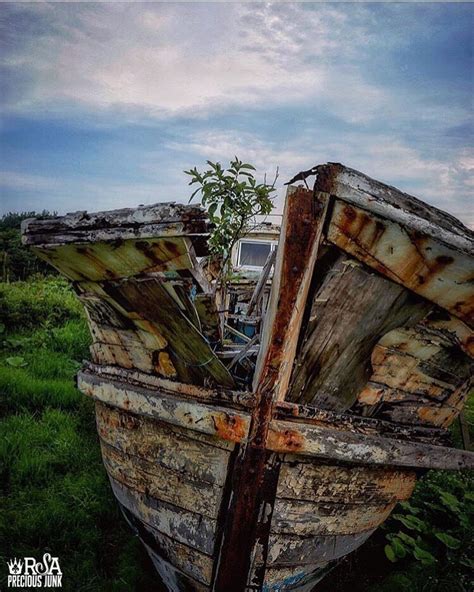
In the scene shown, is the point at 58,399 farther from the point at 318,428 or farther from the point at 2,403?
the point at 318,428

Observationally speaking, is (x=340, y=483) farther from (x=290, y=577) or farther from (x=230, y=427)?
(x=230, y=427)

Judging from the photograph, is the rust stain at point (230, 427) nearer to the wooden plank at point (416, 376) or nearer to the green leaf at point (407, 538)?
the wooden plank at point (416, 376)

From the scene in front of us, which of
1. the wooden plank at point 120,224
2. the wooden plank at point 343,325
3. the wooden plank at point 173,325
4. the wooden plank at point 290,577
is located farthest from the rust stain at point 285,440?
the wooden plank at point 120,224

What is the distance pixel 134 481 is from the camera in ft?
7.71

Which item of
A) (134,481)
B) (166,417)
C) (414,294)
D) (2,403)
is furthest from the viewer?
(2,403)

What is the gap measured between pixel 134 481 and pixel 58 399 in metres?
3.05

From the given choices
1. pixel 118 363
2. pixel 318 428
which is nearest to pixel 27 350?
pixel 118 363

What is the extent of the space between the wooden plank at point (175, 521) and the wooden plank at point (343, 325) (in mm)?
781

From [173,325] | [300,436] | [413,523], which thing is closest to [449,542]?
[413,523]

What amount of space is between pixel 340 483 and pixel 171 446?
85 cm

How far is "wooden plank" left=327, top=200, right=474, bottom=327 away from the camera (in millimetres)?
1520

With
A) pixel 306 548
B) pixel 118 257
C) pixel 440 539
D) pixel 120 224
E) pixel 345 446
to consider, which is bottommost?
pixel 440 539

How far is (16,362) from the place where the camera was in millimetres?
5887

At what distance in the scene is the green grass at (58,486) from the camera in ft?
9.27
